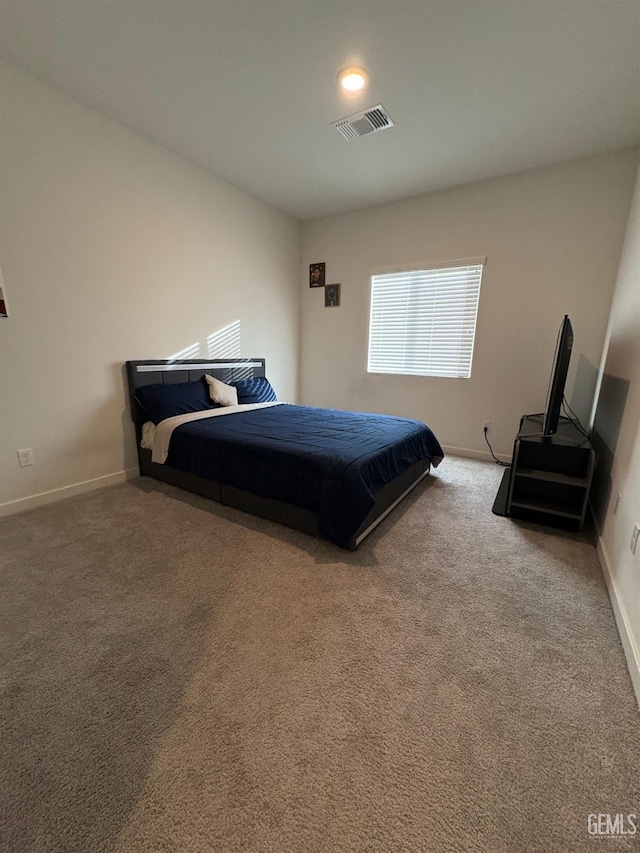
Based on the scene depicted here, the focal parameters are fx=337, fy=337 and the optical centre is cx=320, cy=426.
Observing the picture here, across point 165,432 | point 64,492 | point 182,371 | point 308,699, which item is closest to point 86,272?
point 182,371

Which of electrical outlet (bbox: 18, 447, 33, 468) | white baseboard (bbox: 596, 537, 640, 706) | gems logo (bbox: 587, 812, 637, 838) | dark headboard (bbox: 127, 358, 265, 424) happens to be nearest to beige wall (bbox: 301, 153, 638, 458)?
dark headboard (bbox: 127, 358, 265, 424)

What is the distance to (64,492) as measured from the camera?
2.60m

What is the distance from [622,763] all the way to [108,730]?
1.53m

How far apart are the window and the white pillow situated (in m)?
1.80

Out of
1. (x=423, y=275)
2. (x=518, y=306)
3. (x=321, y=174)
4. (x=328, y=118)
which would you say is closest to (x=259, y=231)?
(x=321, y=174)

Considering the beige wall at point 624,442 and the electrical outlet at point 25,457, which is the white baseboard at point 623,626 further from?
the electrical outlet at point 25,457

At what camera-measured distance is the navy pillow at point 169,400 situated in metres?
2.88

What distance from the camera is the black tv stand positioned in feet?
7.23

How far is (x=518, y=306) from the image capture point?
335cm

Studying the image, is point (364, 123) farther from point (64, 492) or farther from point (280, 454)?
point (64, 492)

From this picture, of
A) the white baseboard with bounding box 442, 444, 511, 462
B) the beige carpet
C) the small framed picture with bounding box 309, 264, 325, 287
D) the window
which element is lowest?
the white baseboard with bounding box 442, 444, 511, 462

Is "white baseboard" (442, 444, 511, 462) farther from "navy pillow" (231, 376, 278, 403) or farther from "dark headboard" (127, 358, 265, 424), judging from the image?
"dark headboard" (127, 358, 265, 424)

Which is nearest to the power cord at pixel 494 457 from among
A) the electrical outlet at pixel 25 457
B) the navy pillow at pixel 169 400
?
the navy pillow at pixel 169 400

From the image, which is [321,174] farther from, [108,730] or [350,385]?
[108,730]
